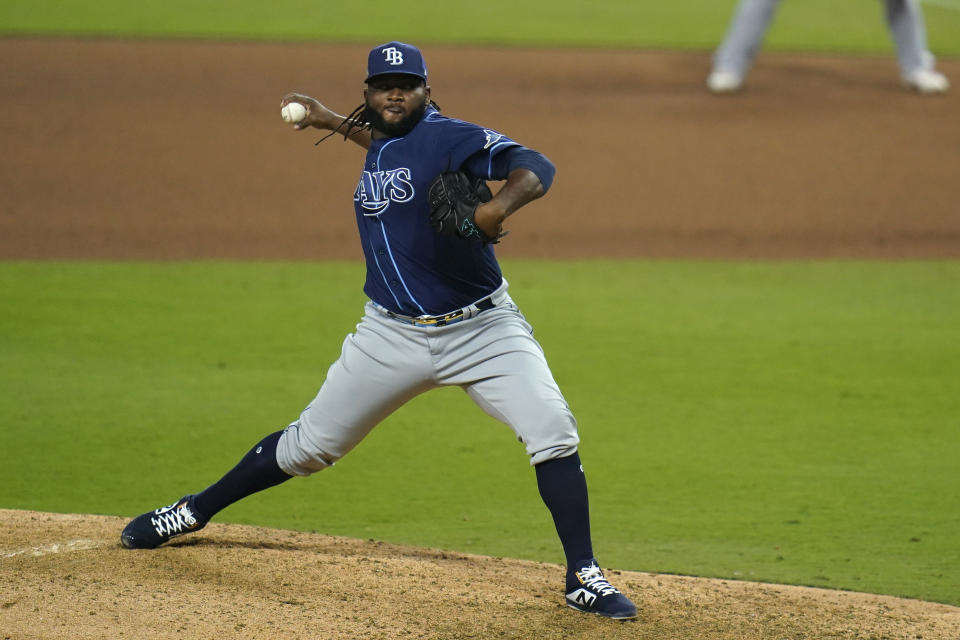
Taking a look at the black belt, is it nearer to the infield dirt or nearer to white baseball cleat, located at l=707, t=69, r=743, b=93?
the infield dirt

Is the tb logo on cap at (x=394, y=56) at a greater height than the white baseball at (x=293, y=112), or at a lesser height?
greater

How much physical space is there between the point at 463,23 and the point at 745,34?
18.7 ft

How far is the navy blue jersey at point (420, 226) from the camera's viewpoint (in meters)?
3.91

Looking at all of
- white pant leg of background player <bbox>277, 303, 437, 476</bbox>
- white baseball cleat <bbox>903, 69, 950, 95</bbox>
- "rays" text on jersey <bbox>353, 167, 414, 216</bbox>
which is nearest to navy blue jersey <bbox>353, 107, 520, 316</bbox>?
"rays" text on jersey <bbox>353, 167, 414, 216</bbox>

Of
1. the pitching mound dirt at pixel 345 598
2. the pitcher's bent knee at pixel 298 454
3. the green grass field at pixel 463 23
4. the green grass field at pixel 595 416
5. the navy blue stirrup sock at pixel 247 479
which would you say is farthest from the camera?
the green grass field at pixel 463 23

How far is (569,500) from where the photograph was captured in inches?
155

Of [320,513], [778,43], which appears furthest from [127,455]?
[778,43]

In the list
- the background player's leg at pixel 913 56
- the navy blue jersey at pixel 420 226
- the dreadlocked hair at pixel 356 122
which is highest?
the background player's leg at pixel 913 56

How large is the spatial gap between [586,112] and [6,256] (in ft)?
22.8

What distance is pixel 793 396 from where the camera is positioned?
22.9 feet

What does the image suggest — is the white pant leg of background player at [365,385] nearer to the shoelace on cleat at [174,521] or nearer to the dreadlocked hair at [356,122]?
the shoelace on cleat at [174,521]

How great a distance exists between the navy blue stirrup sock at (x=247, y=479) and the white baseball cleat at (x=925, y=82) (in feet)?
44.0

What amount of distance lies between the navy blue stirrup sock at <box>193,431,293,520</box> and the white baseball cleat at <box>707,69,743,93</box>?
12.2 metres

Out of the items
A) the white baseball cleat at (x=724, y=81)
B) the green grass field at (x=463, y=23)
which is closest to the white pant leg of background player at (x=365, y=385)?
the white baseball cleat at (x=724, y=81)
